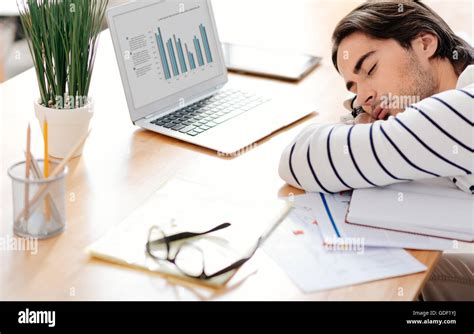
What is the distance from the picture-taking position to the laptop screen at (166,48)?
5.30ft

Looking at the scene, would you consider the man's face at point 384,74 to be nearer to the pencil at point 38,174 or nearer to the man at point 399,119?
the man at point 399,119

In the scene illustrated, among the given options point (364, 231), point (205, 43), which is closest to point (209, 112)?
point (205, 43)

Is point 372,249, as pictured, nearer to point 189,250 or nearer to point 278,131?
point 189,250

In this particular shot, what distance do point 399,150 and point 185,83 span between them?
62 cm

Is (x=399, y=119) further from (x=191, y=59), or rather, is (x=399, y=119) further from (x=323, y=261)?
(x=191, y=59)

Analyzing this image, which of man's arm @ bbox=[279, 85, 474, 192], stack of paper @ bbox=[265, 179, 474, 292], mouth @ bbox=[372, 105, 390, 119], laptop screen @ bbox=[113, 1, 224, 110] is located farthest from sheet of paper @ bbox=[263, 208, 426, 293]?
laptop screen @ bbox=[113, 1, 224, 110]

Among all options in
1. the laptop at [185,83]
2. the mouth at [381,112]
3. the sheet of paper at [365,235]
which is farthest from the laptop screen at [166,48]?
the sheet of paper at [365,235]

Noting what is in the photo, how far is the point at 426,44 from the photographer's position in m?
1.64

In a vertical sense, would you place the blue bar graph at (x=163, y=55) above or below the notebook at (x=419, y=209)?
above

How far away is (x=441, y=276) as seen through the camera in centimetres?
162

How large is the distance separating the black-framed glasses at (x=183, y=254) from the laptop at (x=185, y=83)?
0.37 m

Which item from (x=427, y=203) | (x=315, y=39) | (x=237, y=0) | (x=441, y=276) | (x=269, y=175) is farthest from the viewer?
(x=237, y=0)
